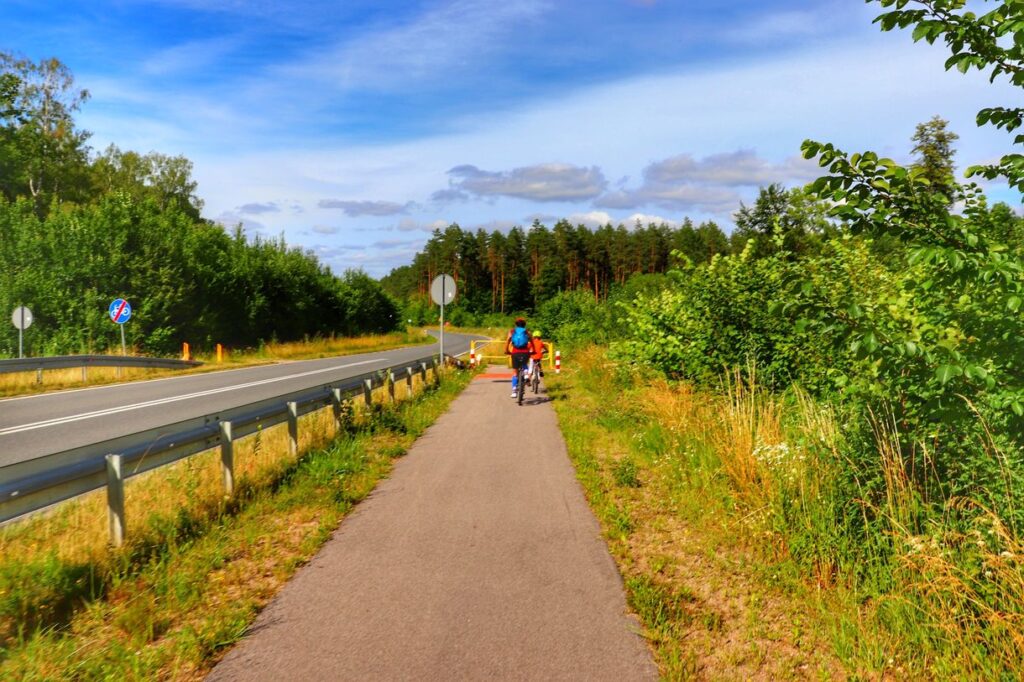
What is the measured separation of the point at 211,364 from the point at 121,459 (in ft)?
83.8

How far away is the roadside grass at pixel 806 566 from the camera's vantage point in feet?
12.1

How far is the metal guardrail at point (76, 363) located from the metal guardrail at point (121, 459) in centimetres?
1355

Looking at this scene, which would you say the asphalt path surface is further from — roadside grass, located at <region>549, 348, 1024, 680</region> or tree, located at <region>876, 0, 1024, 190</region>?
tree, located at <region>876, 0, 1024, 190</region>

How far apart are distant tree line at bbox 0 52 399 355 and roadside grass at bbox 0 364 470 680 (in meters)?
22.5

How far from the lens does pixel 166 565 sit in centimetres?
523

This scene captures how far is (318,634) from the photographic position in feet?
13.6

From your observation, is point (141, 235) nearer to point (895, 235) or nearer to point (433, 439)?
point (433, 439)

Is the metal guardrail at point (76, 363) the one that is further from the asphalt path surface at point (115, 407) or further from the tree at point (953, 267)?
the tree at point (953, 267)

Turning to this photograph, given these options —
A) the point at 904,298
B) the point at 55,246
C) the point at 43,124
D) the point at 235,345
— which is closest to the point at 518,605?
the point at 904,298

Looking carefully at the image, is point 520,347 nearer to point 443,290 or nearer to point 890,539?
point 443,290

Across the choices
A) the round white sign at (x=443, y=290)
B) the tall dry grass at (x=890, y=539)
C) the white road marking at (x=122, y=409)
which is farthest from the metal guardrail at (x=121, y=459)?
the round white sign at (x=443, y=290)

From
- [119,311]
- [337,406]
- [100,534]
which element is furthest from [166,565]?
[119,311]

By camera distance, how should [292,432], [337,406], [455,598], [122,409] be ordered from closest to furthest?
[455,598] < [292,432] < [337,406] < [122,409]

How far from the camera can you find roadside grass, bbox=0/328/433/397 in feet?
61.2
